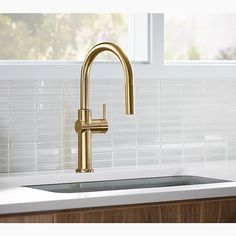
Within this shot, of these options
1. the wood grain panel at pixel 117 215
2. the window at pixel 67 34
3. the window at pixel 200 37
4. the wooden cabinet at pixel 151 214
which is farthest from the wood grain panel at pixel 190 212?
the window at pixel 200 37

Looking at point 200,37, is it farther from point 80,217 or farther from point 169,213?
point 80,217

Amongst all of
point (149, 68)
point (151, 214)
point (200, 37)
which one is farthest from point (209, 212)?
point (200, 37)

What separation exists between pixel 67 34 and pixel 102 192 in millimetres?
1009

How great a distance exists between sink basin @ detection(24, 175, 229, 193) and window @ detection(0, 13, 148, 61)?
1.90ft

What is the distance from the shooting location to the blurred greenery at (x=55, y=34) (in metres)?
2.97

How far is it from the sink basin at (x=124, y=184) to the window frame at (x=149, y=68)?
46 centimetres

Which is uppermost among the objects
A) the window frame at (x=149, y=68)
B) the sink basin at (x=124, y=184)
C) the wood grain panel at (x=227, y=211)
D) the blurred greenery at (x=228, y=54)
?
the blurred greenery at (x=228, y=54)

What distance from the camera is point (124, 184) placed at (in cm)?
273

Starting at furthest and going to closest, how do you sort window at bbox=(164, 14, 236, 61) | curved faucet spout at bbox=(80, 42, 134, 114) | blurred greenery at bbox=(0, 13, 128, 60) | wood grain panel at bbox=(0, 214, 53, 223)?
window at bbox=(164, 14, 236, 61) → blurred greenery at bbox=(0, 13, 128, 60) → curved faucet spout at bbox=(80, 42, 134, 114) → wood grain panel at bbox=(0, 214, 53, 223)

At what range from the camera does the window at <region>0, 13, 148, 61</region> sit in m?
2.98

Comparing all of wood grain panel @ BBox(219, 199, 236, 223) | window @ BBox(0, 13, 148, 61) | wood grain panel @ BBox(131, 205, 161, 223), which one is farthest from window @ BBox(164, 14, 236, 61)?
wood grain panel @ BBox(131, 205, 161, 223)

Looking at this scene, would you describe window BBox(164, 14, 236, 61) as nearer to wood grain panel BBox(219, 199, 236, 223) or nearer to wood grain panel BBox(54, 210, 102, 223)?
wood grain panel BBox(219, 199, 236, 223)

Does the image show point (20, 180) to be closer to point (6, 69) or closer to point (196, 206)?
point (6, 69)

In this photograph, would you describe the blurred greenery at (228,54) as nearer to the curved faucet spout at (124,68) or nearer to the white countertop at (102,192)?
the white countertop at (102,192)
